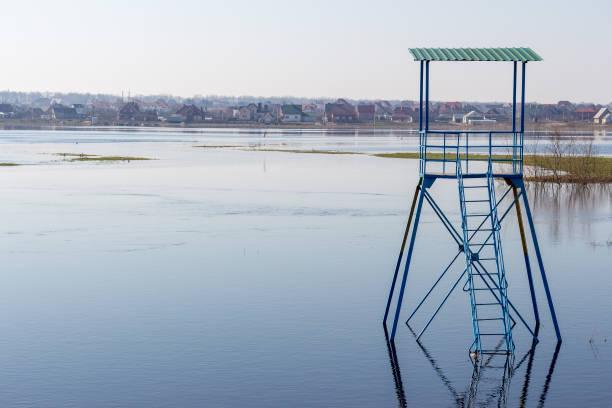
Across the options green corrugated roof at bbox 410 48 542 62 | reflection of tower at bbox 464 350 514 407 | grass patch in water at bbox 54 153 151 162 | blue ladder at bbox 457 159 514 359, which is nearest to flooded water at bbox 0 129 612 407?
reflection of tower at bbox 464 350 514 407

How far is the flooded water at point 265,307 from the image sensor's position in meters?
26.3

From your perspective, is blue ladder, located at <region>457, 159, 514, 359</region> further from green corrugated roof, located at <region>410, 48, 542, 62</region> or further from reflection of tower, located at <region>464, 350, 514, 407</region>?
green corrugated roof, located at <region>410, 48, 542, 62</region>

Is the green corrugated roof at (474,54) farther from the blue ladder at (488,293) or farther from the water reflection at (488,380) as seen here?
the water reflection at (488,380)

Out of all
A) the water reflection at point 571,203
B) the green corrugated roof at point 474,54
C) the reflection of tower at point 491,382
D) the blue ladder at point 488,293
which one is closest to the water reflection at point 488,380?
the reflection of tower at point 491,382

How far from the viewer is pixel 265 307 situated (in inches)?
1428

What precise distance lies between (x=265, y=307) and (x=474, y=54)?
13667 mm

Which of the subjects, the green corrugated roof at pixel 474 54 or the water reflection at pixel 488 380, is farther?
the green corrugated roof at pixel 474 54

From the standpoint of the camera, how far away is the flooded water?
2631cm

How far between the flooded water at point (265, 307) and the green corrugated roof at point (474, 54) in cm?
1026

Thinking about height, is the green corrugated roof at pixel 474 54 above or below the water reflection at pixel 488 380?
above

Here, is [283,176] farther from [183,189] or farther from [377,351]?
[377,351]

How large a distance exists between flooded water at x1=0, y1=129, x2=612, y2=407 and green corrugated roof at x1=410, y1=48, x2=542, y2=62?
1026 centimetres

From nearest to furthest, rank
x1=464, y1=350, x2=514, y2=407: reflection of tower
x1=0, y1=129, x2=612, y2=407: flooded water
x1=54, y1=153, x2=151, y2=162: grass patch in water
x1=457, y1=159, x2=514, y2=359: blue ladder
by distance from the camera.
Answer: x1=464, y1=350, x2=514, y2=407: reflection of tower
x1=0, y1=129, x2=612, y2=407: flooded water
x1=457, y1=159, x2=514, y2=359: blue ladder
x1=54, y1=153, x2=151, y2=162: grass patch in water

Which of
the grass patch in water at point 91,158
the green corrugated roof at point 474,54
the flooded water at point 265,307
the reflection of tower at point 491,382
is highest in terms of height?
the green corrugated roof at point 474,54
